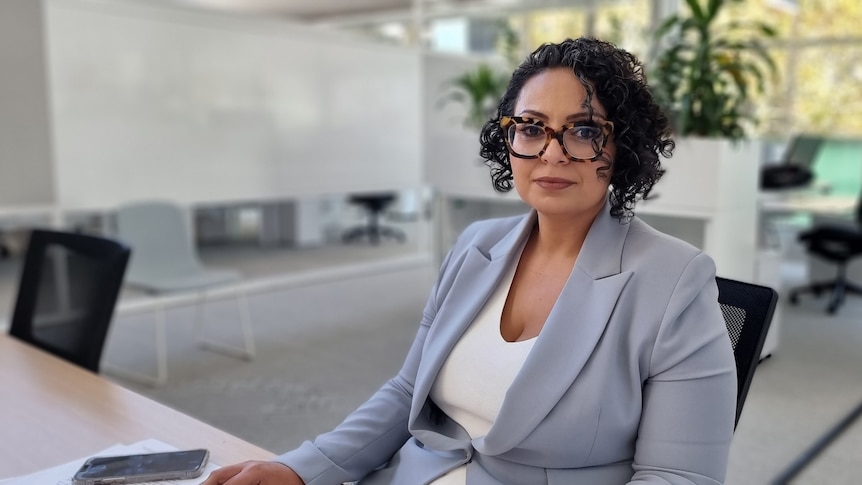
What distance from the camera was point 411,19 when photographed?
784 centimetres

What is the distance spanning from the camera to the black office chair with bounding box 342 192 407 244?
7668 millimetres

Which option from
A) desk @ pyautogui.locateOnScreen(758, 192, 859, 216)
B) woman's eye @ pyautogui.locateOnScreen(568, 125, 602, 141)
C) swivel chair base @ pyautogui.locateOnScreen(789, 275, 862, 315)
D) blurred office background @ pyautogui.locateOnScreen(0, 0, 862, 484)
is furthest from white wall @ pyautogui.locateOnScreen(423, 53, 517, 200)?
woman's eye @ pyautogui.locateOnScreen(568, 125, 602, 141)

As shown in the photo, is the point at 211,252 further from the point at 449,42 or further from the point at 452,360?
the point at 452,360

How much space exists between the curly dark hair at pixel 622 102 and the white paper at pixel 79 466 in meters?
0.75

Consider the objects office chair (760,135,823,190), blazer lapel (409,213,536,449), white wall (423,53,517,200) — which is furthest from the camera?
office chair (760,135,823,190)

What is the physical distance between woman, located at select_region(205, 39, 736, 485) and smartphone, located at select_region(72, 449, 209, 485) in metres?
0.08

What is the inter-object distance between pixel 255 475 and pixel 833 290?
5469 millimetres

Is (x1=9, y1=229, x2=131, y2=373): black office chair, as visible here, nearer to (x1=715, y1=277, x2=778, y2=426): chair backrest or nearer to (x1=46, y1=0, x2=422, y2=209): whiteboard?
(x1=715, y1=277, x2=778, y2=426): chair backrest

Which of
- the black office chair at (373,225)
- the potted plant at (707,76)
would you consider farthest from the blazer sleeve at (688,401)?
the black office chair at (373,225)

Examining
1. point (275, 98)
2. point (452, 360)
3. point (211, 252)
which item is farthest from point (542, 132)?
point (211, 252)

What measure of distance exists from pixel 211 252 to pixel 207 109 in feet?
7.91

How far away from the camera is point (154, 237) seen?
393 cm

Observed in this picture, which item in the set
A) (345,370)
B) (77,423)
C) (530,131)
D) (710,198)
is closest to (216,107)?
(345,370)

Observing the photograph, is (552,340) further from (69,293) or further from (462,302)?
(69,293)
